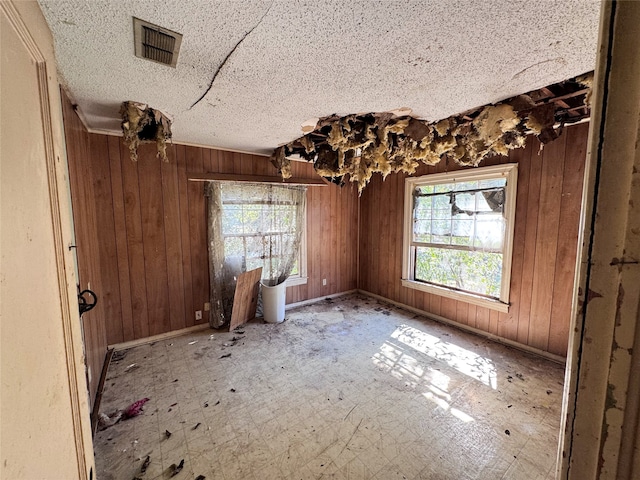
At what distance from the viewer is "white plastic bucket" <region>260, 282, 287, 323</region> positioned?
352cm

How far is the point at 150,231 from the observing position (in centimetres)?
296

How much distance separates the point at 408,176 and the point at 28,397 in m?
4.12

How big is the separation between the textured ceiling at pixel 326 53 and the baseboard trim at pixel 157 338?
2.35 metres

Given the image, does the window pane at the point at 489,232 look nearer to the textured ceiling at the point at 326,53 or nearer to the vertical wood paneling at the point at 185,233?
the textured ceiling at the point at 326,53

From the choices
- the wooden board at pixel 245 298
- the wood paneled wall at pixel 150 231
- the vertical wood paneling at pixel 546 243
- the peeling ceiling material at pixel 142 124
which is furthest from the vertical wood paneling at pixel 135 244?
the vertical wood paneling at pixel 546 243

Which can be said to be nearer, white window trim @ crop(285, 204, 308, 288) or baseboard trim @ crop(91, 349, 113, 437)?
baseboard trim @ crop(91, 349, 113, 437)

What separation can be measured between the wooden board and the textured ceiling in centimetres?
201

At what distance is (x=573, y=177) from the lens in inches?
99.2

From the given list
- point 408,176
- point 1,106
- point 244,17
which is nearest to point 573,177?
point 408,176

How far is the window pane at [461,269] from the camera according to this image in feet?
10.4

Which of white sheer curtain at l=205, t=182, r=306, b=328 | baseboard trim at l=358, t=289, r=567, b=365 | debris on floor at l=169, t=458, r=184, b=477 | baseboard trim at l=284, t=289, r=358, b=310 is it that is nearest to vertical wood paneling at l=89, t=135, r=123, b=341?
white sheer curtain at l=205, t=182, r=306, b=328

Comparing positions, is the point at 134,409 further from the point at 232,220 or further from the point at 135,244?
the point at 232,220

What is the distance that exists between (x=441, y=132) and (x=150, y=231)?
10.4 feet

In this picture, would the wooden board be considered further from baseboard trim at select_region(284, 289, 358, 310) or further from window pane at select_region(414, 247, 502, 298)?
window pane at select_region(414, 247, 502, 298)
